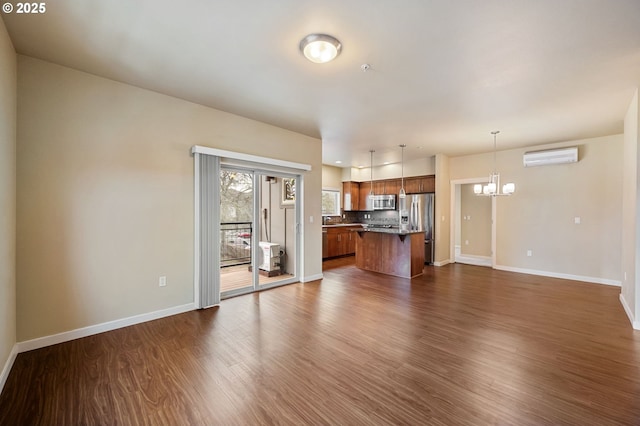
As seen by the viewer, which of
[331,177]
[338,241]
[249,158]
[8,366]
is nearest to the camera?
[8,366]

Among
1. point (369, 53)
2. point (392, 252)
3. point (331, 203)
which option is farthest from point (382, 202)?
point (369, 53)

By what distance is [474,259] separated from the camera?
295 inches

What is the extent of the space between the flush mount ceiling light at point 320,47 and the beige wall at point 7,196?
7.70 feet

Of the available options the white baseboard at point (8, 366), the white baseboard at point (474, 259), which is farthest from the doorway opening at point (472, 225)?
the white baseboard at point (8, 366)

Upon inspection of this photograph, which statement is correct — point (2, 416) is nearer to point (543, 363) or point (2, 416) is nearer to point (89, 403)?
point (89, 403)

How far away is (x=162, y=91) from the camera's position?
324 cm

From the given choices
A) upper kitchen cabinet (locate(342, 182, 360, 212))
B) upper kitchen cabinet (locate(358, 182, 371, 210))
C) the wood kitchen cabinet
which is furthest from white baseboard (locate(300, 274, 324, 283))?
upper kitchen cabinet (locate(358, 182, 371, 210))

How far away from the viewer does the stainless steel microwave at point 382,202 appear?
791 cm

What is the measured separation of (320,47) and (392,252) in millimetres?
4399

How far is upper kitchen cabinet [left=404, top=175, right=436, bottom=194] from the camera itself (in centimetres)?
688

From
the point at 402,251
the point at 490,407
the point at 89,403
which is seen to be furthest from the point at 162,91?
the point at 402,251

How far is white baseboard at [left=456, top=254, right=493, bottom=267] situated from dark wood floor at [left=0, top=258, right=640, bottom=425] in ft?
10.3

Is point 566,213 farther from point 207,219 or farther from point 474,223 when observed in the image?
point 207,219

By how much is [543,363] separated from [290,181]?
4176mm
